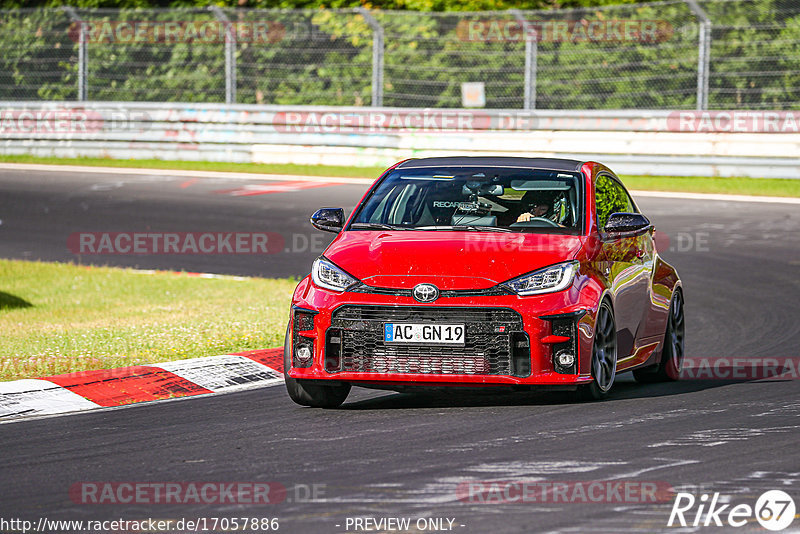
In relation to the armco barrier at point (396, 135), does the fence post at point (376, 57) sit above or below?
above

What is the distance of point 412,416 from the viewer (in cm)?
854

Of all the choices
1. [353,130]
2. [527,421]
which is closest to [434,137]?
[353,130]

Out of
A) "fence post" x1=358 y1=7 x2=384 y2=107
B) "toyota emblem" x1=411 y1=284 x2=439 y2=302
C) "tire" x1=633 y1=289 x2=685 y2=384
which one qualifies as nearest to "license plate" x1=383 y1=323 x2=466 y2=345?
"toyota emblem" x1=411 y1=284 x2=439 y2=302

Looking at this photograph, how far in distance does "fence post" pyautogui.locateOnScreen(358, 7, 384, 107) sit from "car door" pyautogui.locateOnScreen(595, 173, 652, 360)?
1586cm

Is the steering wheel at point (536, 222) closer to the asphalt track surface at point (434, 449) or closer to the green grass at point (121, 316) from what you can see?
the asphalt track surface at point (434, 449)

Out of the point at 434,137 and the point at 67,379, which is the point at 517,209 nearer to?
the point at 67,379
